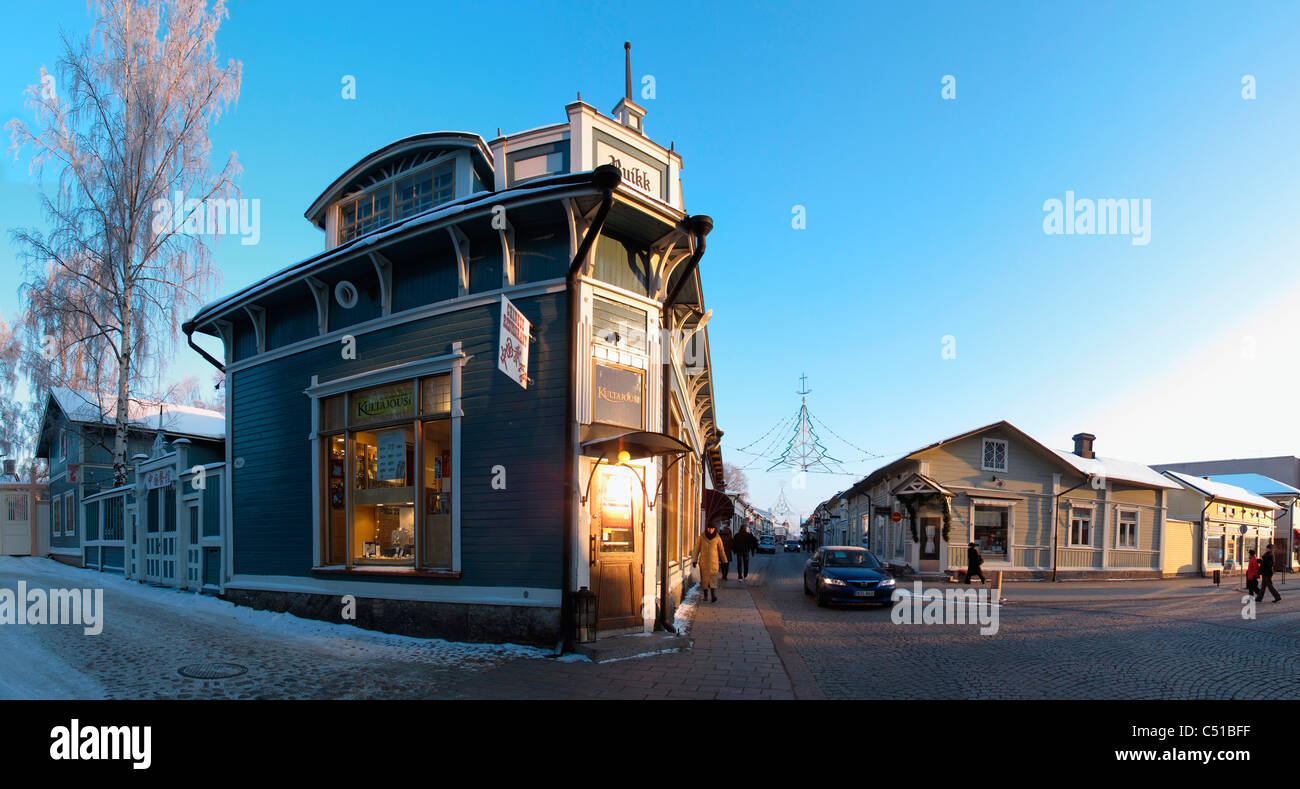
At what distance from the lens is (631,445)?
28.8 ft

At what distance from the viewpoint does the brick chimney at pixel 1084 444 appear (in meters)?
28.8

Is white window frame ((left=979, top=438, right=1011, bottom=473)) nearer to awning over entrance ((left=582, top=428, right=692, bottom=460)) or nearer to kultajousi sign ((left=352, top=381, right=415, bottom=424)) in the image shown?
awning over entrance ((left=582, top=428, right=692, bottom=460))

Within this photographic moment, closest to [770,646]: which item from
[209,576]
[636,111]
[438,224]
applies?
[438,224]

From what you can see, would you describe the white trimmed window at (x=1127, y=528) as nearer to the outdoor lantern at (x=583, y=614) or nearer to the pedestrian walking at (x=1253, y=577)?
the pedestrian walking at (x=1253, y=577)

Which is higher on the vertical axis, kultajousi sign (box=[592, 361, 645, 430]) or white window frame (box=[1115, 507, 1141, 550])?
kultajousi sign (box=[592, 361, 645, 430])

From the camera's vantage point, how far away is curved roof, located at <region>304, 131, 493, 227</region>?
10.9 meters

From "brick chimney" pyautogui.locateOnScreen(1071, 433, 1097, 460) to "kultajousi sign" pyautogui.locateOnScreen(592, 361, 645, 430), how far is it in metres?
27.6

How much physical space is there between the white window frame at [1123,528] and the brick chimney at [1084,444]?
9.92 ft

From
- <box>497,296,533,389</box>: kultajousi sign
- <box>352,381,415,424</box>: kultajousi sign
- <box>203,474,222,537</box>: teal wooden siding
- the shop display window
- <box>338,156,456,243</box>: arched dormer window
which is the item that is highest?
<box>338,156,456,243</box>: arched dormer window

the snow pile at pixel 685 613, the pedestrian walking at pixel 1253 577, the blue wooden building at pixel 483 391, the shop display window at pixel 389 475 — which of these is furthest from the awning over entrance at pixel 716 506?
the pedestrian walking at pixel 1253 577

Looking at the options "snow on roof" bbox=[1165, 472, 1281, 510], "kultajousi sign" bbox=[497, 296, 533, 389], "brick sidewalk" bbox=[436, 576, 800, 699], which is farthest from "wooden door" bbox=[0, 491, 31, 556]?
"snow on roof" bbox=[1165, 472, 1281, 510]

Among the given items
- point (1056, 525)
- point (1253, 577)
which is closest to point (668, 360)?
point (1253, 577)

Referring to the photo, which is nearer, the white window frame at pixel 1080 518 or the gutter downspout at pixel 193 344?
the gutter downspout at pixel 193 344

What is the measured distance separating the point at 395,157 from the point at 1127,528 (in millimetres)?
30751
